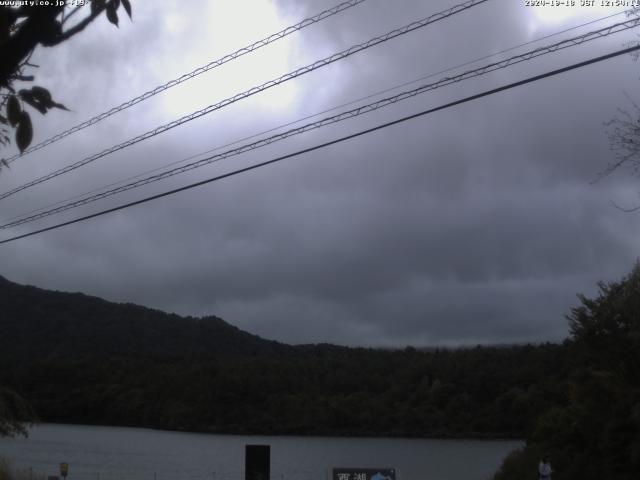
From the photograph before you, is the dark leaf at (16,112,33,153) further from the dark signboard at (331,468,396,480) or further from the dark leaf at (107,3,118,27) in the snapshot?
the dark signboard at (331,468,396,480)

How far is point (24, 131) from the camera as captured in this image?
11.8ft

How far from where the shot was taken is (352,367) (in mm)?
111562

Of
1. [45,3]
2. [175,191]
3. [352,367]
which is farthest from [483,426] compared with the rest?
[45,3]

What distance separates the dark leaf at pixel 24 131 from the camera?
11.8 ft

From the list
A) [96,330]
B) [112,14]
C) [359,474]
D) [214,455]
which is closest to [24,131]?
[112,14]

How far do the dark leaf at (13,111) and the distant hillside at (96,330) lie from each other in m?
85.0

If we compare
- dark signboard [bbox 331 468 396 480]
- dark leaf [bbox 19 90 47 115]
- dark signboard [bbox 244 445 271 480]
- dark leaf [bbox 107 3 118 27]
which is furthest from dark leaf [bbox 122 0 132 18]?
dark signboard [bbox 244 445 271 480]

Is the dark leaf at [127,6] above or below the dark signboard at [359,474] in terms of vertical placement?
above

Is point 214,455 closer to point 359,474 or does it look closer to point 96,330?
point 96,330

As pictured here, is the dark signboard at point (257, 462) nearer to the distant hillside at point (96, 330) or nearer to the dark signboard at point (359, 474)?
the dark signboard at point (359, 474)

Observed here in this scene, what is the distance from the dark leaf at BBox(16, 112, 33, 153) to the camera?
3592 mm

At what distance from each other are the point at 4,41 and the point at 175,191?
1068 centimetres

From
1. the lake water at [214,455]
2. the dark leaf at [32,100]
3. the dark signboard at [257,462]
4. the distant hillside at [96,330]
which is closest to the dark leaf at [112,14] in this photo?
the dark leaf at [32,100]

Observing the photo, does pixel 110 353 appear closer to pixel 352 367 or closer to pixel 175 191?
pixel 352 367
